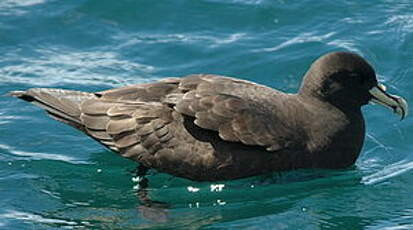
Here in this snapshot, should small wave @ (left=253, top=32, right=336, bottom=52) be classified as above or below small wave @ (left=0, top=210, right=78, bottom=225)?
above

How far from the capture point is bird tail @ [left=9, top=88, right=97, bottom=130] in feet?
31.8

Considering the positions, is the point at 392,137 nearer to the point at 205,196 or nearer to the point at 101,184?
the point at 205,196

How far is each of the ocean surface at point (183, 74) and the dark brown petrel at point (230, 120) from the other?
249 mm

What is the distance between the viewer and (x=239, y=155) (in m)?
9.16

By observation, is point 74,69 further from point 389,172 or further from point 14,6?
point 389,172

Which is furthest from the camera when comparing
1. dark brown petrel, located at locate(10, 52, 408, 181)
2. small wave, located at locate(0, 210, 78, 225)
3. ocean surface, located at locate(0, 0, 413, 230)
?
dark brown petrel, located at locate(10, 52, 408, 181)

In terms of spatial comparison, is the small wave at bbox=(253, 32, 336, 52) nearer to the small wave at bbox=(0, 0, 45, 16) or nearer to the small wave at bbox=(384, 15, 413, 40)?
the small wave at bbox=(384, 15, 413, 40)

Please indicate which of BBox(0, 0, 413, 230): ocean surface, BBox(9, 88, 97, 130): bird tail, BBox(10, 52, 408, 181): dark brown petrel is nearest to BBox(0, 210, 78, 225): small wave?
BBox(0, 0, 413, 230): ocean surface

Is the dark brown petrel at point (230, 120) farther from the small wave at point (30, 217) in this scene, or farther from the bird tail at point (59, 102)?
the small wave at point (30, 217)

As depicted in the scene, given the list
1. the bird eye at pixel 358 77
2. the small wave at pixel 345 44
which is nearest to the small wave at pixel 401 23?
the small wave at pixel 345 44

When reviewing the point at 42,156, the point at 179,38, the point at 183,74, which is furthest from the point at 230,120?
the point at 179,38

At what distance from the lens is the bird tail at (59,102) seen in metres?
9.70

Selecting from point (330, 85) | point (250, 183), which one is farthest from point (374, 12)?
point (250, 183)

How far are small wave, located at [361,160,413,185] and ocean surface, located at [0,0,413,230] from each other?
1 cm
